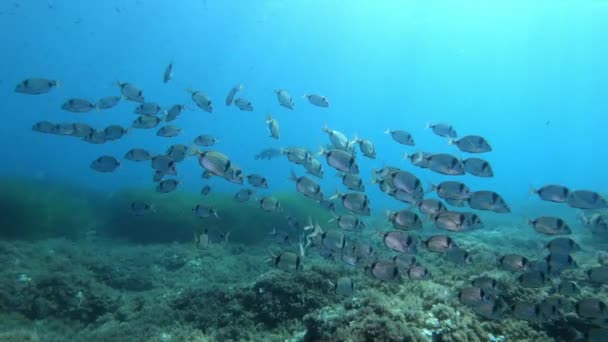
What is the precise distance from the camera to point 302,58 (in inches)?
4919

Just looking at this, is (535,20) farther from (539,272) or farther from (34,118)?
(34,118)

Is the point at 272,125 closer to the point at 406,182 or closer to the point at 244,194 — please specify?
the point at 244,194

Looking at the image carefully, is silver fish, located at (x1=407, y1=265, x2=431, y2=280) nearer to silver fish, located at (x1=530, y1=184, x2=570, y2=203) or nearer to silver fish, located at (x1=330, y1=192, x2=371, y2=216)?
silver fish, located at (x1=330, y1=192, x2=371, y2=216)

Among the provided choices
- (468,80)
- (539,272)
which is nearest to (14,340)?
(539,272)

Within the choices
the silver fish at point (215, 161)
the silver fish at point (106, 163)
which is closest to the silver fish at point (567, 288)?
the silver fish at point (215, 161)

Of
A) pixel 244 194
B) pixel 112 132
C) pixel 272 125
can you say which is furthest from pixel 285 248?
pixel 112 132

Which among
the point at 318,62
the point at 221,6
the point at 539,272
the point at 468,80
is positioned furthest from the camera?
the point at 468,80

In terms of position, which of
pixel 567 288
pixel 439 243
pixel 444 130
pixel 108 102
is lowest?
pixel 567 288

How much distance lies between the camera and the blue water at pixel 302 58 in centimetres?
8231

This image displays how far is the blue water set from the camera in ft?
270

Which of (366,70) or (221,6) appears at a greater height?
(366,70)

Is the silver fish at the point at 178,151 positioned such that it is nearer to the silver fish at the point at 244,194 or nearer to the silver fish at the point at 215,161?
the silver fish at the point at 244,194

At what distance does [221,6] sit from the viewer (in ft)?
274

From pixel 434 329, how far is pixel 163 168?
22.0ft
